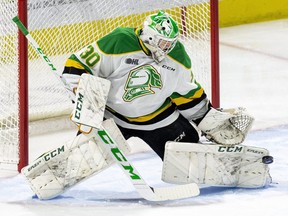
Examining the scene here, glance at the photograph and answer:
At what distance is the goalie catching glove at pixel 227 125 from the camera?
409 cm

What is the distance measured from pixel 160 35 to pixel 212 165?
521 mm

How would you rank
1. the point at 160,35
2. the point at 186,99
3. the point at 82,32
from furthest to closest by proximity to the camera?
1. the point at 82,32
2. the point at 186,99
3. the point at 160,35

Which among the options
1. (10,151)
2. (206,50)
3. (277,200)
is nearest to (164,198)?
(277,200)

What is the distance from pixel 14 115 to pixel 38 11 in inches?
21.8

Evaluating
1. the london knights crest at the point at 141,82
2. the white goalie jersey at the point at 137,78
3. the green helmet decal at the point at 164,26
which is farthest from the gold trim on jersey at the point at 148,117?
the green helmet decal at the point at 164,26

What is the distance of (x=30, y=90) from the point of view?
5.18 m

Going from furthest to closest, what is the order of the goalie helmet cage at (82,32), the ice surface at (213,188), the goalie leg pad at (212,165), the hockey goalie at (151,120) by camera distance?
the goalie helmet cage at (82,32) < the goalie leg pad at (212,165) < the hockey goalie at (151,120) < the ice surface at (213,188)

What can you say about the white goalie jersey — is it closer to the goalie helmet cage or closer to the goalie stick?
the goalie stick

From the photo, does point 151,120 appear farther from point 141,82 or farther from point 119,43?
point 119,43

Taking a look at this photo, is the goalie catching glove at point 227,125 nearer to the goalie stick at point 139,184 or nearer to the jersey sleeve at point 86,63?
the goalie stick at point 139,184

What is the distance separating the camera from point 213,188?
4.07 m

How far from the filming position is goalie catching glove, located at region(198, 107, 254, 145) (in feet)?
13.4

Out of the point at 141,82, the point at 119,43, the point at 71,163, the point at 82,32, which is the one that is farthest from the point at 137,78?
the point at 82,32

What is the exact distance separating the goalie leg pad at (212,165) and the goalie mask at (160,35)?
34 cm
